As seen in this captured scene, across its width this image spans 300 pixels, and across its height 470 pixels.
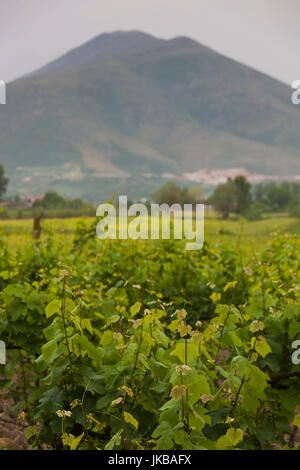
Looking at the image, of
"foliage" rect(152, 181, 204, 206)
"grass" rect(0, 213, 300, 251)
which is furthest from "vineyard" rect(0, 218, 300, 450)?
"foliage" rect(152, 181, 204, 206)

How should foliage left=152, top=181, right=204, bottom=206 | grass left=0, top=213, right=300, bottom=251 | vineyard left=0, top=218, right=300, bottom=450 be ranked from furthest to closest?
foliage left=152, top=181, right=204, bottom=206 → grass left=0, top=213, right=300, bottom=251 → vineyard left=0, top=218, right=300, bottom=450

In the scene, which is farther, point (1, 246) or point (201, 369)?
point (1, 246)

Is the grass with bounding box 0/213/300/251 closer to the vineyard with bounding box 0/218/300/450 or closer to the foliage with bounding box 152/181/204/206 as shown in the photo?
the vineyard with bounding box 0/218/300/450

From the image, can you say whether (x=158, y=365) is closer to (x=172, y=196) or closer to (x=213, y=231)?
(x=213, y=231)

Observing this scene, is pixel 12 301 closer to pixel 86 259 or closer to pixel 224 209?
A: pixel 86 259

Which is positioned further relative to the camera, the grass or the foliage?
the foliage

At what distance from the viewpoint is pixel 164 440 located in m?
1.94

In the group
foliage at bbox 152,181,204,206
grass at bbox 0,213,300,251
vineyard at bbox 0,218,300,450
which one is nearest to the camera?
vineyard at bbox 0,218,300,450

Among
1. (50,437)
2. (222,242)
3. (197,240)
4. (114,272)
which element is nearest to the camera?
(50,437)

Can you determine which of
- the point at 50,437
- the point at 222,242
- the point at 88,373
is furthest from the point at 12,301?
the point at 222,242

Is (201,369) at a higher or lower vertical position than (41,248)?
lower

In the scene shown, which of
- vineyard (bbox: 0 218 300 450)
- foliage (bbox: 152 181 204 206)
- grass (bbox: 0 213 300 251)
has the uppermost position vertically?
foliage (bbox: 152 181 204 206)

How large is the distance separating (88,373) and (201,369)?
2.10 feet

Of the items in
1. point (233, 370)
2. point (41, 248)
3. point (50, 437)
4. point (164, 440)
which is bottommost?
point (50, 437)
